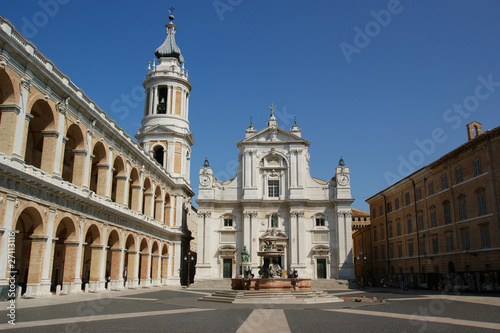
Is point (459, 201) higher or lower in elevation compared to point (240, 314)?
higher

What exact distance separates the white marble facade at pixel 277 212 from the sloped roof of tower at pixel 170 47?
54.6ft

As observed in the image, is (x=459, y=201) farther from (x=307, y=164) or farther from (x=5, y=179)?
(x=5, y=179)

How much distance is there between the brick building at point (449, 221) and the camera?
34.4 m

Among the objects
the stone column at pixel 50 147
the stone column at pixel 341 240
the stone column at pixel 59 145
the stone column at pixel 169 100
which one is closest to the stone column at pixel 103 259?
the stone column at pixel 59 145

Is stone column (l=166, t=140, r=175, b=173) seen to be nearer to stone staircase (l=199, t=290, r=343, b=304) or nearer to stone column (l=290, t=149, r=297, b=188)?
stone column (l=290, t=149, r=297, b=188)

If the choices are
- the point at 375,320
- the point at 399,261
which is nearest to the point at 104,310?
the point at 375,320

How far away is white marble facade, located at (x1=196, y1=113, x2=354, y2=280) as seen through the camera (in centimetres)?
5459

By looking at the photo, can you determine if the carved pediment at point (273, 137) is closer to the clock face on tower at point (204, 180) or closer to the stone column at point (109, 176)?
the clock face on tower at point (204, 180)

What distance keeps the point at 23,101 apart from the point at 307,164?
132 ft

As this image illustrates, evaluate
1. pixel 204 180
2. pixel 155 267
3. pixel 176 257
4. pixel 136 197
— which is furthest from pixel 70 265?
pixel 204 180

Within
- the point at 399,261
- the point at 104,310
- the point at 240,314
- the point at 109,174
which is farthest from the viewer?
the point at 399,261

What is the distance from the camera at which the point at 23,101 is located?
80.3ft

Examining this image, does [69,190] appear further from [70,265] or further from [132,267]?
[132,267]

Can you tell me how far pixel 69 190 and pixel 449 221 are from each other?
107ft
